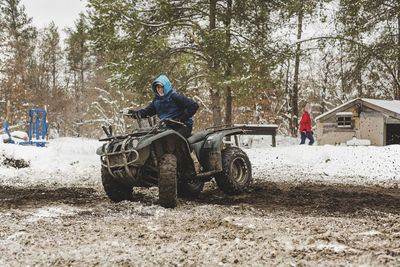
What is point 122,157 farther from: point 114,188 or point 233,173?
point 233,173

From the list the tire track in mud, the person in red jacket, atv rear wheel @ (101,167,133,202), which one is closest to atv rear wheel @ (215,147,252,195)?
the tire track in mud

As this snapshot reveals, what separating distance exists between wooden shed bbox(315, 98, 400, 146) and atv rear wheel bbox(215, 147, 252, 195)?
13753mm

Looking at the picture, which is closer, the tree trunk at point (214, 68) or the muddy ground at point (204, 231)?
the muddy ground at point (204, 231)

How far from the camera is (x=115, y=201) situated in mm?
6270

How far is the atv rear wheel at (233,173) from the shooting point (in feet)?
22.1

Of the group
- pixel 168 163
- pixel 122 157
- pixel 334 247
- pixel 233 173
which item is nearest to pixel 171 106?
pixel 168 163

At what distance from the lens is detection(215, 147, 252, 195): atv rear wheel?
6734 mm

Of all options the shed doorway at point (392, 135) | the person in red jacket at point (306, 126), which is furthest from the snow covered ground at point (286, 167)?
the shed doorway at point (392, 135)

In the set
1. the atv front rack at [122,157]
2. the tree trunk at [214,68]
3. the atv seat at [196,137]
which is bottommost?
the atv front rack at [122,157]

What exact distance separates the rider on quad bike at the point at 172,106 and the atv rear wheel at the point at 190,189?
107 centimetres

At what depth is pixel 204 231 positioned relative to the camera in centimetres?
407

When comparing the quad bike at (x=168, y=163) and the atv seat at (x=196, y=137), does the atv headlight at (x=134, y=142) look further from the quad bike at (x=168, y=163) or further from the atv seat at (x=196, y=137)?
the atv seat at (x=196, y=137)

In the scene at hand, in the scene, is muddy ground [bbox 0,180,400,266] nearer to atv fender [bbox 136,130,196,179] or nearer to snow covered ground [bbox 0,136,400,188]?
atv fender [bbox 136,130,196,179]

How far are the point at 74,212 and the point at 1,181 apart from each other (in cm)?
502
